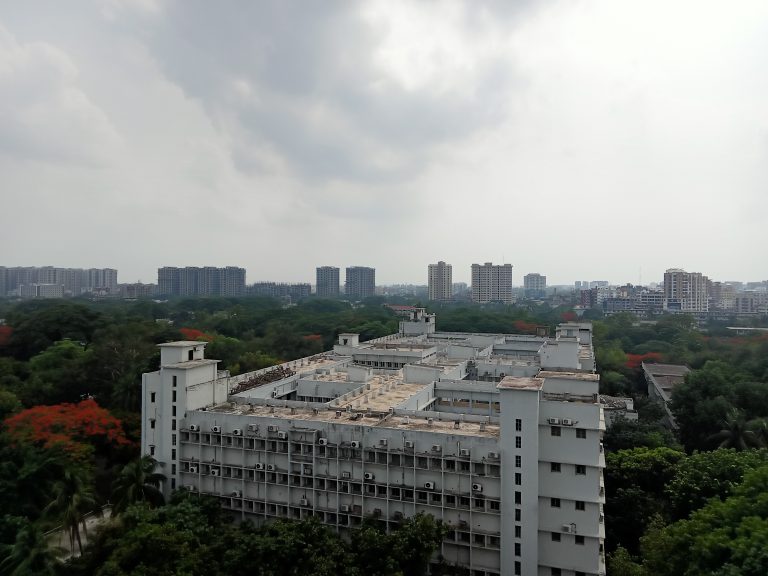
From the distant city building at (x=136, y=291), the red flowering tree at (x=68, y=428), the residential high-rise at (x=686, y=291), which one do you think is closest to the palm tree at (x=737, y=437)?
the red flowering tree at (x=68, y=428)

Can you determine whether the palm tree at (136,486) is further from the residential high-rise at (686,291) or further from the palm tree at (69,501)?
the residential high-rise at (686,291)

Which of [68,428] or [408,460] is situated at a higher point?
[408,460]

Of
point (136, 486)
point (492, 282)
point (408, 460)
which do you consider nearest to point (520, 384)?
point (408, 460)

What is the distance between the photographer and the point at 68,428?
27172 mm

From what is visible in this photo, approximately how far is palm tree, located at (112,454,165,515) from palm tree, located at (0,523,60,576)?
3778mm

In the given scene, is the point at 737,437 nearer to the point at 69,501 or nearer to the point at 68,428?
the point at 69,501

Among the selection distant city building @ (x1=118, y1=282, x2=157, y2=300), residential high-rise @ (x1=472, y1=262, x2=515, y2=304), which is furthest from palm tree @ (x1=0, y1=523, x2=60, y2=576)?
distant city building @ (x1=118, y1=282, x2=157, y2=300)

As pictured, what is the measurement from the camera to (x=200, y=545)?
1731 centimetres

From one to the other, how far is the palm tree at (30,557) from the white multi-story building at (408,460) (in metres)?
6.93

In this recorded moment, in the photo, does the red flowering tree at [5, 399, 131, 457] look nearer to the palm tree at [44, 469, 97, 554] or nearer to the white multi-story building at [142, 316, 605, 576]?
the white multi-story building at [142, 316, 605, 576]

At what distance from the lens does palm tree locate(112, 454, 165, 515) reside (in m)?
20.5

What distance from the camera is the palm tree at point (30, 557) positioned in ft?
52.1

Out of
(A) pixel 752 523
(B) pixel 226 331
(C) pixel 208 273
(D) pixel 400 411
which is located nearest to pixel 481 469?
(D) pixel 400 411

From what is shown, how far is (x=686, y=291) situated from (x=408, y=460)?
14290cm
